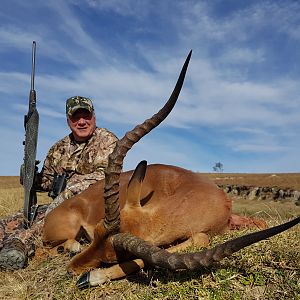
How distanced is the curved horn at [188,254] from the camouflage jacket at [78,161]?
341 centimetres

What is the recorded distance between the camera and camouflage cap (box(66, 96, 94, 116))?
25.6 feet

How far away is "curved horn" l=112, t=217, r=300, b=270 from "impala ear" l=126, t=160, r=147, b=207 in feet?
1.74

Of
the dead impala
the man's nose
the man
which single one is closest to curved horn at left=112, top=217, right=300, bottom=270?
the dead impala

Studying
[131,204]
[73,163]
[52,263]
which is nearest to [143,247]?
[131,204]

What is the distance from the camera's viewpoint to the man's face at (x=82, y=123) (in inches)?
310

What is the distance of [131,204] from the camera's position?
4484 millimetres

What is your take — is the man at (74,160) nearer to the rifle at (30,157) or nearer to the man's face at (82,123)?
the man's face at (82,123)

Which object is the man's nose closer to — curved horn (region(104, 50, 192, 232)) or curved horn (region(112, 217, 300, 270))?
curved horn (region(104, 50, 192, 232))

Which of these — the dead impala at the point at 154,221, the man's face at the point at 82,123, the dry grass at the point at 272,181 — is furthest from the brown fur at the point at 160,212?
the dry grass at the point at 272,181

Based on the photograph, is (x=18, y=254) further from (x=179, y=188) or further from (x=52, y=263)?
(x=179, y=188)

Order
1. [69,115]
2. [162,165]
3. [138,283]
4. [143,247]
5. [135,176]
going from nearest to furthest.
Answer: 1. [143,247]
2. [138,283]
3. [135,176]
4. [162,165]
5. [69,115]

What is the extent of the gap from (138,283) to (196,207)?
1179 millimetres

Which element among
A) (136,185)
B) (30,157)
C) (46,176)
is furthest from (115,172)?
(46,176)

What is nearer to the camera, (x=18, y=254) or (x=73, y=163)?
(x=18, y=254)
